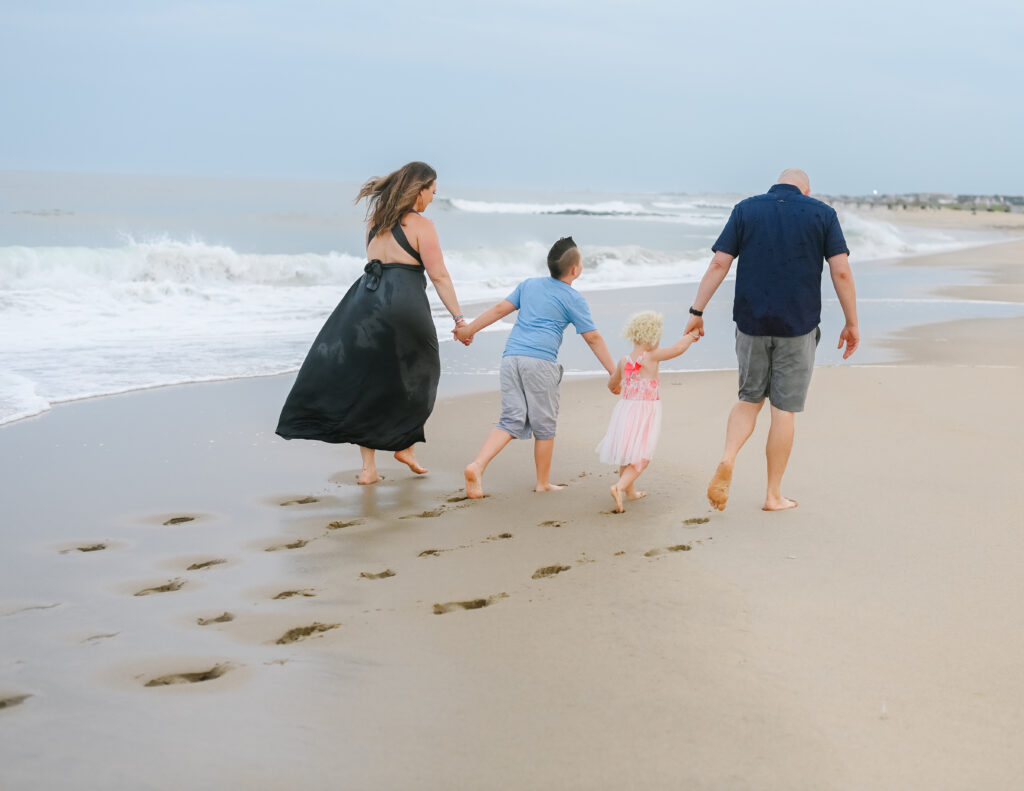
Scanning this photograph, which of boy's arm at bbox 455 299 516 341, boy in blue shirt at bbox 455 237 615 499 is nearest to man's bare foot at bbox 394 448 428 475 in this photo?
boy in blue shirt at bbox 455 237 615 499

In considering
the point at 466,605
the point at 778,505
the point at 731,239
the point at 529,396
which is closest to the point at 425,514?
the point at 529,396

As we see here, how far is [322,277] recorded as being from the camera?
71.5ft

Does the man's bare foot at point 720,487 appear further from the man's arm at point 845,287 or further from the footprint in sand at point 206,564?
the footprint in sand at point 206,564

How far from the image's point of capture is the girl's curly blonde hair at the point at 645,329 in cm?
543

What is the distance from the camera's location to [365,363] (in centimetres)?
567

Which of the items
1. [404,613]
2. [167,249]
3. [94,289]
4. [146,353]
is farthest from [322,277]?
[404,613]

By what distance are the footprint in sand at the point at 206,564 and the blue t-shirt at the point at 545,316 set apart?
1951 mm

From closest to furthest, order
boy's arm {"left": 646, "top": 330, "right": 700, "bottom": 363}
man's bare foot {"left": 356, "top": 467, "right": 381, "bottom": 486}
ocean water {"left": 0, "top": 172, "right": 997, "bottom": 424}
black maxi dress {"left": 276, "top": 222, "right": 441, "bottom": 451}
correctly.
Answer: boy's arm {"left": 646, "top": 330, "right": 700, "bottom": 363} < black maxi dress {"left": 276, "top": 222, "right": 441, "bottom": 451} < man's bare foot {"left": 356, "top": 467, "right": 381, "bottom": 486} < ocean water {"left": 0, "top": 172, "right": 997, "bottom": 424}

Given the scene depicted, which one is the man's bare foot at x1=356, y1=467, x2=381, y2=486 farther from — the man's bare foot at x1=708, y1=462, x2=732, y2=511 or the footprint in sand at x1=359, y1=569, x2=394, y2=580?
the man's bare foot at x1=708, y1=462, x2=732, y2=511

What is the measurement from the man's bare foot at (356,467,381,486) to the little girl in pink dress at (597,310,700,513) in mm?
1329

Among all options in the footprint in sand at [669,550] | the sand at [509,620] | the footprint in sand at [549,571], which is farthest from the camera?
the footprint in sand at [669,550]

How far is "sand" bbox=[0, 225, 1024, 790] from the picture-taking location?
2711 mm

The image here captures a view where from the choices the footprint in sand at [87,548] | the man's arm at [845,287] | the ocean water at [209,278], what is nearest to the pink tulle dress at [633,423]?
the man's arm at [845,287]

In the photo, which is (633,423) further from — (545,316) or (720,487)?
(545,316)
